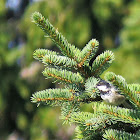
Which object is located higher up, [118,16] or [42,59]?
[118,16]

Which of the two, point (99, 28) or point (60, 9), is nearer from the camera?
point (60, 9)

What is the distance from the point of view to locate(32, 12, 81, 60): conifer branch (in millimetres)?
694

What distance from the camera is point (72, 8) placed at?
3.65 metres

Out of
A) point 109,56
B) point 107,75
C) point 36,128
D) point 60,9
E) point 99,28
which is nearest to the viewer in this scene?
point 107,75

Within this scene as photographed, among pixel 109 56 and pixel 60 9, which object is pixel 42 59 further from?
pixel 60 9

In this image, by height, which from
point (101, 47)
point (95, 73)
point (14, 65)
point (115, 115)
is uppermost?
point (101, 47)

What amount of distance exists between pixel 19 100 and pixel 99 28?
1665 mm

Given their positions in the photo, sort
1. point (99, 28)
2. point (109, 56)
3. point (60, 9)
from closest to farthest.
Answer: point (109, 56), point (60, 9), point (99, 28)

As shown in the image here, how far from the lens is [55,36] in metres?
0.72

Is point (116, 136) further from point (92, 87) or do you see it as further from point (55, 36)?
point (55, 36)

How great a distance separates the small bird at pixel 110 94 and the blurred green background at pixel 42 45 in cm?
193

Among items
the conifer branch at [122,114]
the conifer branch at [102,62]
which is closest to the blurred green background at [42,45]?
the conifer branch at [102,62]

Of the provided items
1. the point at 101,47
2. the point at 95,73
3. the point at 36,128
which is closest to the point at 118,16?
the point at 101,47

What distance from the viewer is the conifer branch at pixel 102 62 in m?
0.71
